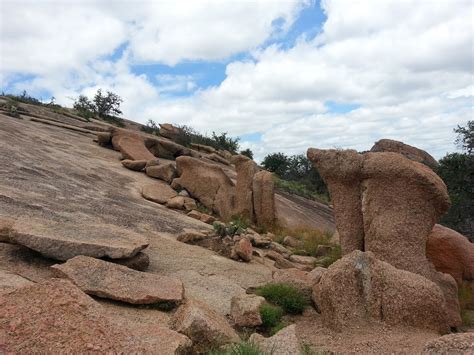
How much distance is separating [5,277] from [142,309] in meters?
1.39

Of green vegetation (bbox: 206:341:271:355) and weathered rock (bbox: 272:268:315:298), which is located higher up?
green vegetation (bbox: 206:341:271:355)

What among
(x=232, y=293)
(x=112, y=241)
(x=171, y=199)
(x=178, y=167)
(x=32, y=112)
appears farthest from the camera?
(x=32, y=112)

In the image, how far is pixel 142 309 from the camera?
482cm

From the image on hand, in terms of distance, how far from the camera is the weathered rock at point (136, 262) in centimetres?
579

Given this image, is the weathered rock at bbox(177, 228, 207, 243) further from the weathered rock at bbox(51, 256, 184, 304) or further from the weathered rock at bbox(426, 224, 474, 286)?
the weathered rock at bbox(426, 224, 474, 286)

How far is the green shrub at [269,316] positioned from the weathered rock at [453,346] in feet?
8.08

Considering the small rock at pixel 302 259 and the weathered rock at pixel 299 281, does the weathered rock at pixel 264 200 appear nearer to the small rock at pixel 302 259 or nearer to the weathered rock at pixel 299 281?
the small rock at pixel 302 259

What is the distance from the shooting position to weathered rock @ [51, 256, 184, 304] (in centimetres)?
471

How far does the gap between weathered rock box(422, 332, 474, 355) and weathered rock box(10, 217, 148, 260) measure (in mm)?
3754

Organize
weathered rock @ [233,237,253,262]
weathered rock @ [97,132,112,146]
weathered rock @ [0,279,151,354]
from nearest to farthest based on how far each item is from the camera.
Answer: weathered rock @ [0,279,151,354], weathered rock @ [233,237,253,262], weathered rock @ [97,132,112,146]

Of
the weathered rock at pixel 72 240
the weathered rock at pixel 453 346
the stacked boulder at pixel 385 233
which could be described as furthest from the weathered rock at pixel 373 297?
the weathered rock at pixel 72 240

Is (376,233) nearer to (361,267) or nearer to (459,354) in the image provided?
(361,267)

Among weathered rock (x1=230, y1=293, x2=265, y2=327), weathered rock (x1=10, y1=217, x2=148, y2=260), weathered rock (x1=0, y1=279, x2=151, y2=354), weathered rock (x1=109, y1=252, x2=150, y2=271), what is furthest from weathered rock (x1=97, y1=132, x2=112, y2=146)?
weathered rock (x1=0, y1=279, x2=151, y2=354)

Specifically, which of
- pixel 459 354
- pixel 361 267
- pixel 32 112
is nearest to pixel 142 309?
pixel 361 267
